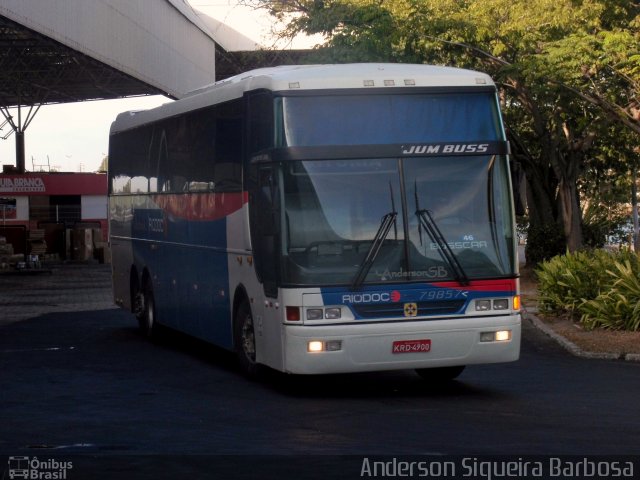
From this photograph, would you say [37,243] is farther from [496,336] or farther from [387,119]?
[496,336]

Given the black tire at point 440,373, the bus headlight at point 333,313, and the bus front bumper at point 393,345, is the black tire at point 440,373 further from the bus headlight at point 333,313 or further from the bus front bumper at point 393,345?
the bus headlight at point 333,313

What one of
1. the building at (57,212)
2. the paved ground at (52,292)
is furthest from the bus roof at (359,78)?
the building at (57,212)

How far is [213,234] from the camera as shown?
16.3 m

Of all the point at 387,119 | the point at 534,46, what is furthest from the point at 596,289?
the point at 387,119

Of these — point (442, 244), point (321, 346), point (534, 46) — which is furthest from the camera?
point (534, 46)

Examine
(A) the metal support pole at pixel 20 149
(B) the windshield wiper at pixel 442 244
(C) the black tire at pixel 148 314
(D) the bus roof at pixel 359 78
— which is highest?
(A) the metal support pole at pixel 20 149

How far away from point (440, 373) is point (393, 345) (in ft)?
6.22

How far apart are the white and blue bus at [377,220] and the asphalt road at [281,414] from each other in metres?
0.63

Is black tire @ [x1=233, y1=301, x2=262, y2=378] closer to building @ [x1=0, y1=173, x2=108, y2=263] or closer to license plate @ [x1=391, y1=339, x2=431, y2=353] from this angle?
license plate @ [x1=391, y1=339, x2=431, y2=353]

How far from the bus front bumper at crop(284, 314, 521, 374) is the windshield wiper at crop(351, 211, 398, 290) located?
464 mm

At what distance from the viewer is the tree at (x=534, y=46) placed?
26.6 m

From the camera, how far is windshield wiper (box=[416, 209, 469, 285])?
1340 centimetres

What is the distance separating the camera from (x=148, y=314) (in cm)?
2059

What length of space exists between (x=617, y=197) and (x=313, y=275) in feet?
132
